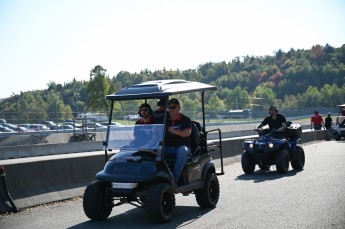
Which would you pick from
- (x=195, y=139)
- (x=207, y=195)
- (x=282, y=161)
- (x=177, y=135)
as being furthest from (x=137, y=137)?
(x=282, y=161)

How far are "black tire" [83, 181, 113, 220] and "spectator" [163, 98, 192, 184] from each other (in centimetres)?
127

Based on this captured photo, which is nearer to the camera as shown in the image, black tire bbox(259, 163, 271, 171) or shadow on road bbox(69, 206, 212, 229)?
shadow on road bbox(69, 206, 212, 229)

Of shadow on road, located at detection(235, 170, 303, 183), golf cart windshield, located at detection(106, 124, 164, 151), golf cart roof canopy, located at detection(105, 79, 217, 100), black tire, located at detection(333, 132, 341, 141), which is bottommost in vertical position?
black tire, located at detection(333, 132, 341, 141)

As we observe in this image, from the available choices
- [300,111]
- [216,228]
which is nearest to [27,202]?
[216,228]

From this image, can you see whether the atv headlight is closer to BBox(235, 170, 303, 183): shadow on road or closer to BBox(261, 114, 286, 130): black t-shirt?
BBox(235, 170, 303, 183): shadow on road

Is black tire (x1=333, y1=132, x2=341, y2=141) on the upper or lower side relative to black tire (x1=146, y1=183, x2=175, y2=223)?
lower

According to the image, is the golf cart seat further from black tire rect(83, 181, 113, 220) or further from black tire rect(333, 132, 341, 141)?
black tire rect(333, 132, 341, 141)

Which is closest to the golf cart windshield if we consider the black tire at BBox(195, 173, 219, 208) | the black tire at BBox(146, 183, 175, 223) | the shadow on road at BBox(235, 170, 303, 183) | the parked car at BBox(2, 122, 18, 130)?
the black tire at BBox(146, 183, 175, 223)

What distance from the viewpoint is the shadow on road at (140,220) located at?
30.1ft

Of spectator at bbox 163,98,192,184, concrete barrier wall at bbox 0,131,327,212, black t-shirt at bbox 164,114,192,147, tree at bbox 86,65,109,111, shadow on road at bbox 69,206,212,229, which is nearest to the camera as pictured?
shadow on road at bbox 69,206,212,229

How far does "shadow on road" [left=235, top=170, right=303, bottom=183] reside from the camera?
15639 mm

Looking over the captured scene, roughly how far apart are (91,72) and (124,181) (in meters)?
82.8

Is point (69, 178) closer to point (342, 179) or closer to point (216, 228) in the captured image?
point (216, 228)

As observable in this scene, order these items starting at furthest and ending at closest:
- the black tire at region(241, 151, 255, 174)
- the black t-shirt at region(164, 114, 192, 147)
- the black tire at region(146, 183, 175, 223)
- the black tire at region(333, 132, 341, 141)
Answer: the black tire at region(333, 132, 341, 141)
the black tire at region(241, 151, 255, 174)
the black t-shirt at region(164, 114, 192, 147)
the black tire at region(146, 183, 175, 223)
